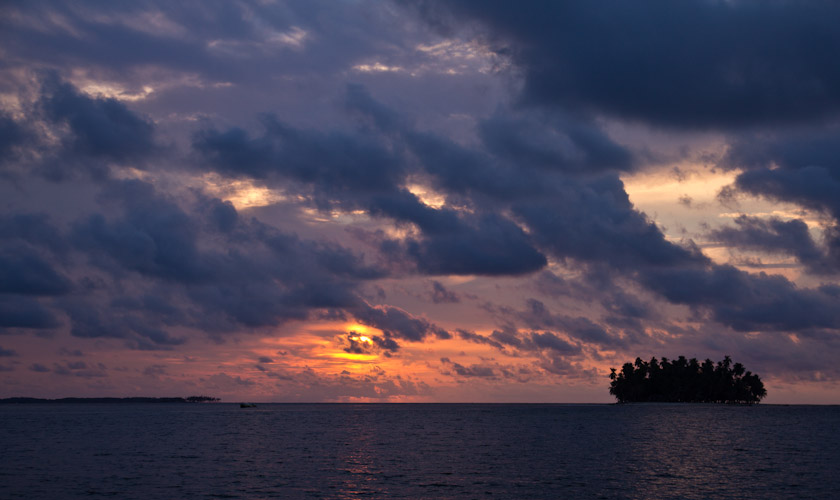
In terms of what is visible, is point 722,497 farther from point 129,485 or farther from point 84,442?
point 84,442

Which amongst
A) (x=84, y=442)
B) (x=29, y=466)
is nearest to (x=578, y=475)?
(x=29, y=466)

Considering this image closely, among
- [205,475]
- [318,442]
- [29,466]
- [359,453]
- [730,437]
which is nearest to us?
[205,475]

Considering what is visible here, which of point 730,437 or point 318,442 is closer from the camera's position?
point 318,442

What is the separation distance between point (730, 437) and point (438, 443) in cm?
5748

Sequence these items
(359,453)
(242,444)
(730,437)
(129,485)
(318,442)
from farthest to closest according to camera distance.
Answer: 1. (730,437)
2. (318,442)
3. (242,444)
4. (359,453)
5. (129,485)

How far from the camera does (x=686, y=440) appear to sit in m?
123

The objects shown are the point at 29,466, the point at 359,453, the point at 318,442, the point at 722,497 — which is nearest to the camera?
the point at 722,497

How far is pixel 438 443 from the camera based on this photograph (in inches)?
4540

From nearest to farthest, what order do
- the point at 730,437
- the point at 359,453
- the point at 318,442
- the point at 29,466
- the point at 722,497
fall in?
the point at 722,497 < the point at 29,466 < the point at 359,453 < the point at 318,442 < the point at 730,437

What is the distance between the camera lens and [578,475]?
71.9m

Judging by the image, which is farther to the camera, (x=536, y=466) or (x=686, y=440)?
(x=686, y=440)

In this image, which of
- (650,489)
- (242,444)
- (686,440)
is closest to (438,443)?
(242,444)

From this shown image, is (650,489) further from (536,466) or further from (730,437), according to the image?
(730,437)

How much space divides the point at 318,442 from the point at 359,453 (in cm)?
2579
